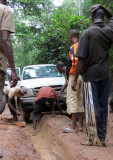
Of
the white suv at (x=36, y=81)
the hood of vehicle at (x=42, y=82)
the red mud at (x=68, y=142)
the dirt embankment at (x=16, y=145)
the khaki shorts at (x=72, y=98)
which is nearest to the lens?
the red mud at (x=68, y=142)

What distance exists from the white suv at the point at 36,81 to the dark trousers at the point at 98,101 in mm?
3580

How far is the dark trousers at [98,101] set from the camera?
3258 mm

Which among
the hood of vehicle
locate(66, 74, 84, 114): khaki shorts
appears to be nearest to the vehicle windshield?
the hood of vehicle

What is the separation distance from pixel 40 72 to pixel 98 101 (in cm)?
493

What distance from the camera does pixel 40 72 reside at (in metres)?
8.11

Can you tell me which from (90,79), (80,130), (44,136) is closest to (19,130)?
(44,136)

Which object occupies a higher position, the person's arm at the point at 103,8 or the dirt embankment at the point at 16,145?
the person's arm at the point at 103,8

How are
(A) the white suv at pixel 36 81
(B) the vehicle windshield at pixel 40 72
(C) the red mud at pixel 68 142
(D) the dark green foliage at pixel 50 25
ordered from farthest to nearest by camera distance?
(D) the dark green foliage at pixel 50 25
(B) the vehicle windshield at pixel 40 72
(A) the white suv at pixel 36 81
(C) the red mud at pixel 68 142

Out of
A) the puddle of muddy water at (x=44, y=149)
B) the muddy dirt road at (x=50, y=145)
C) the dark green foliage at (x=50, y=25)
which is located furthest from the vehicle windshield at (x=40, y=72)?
the puddle of muddy water at (x=44, y=149)

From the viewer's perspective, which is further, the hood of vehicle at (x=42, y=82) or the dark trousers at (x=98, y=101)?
the hood of vehicle at (x=42, y=82)

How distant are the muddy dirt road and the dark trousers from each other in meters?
0.33

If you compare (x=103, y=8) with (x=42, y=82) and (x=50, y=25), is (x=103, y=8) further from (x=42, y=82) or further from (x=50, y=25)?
(x=50, y=25)

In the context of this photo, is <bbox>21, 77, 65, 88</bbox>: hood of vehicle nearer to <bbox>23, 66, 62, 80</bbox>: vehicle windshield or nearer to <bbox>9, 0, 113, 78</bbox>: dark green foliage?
<bbox>23, 66, 62, 80</bbox>: vehicle windshield

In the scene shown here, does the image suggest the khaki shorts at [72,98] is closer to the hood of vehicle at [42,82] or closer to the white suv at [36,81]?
the white suv at [36,81]
